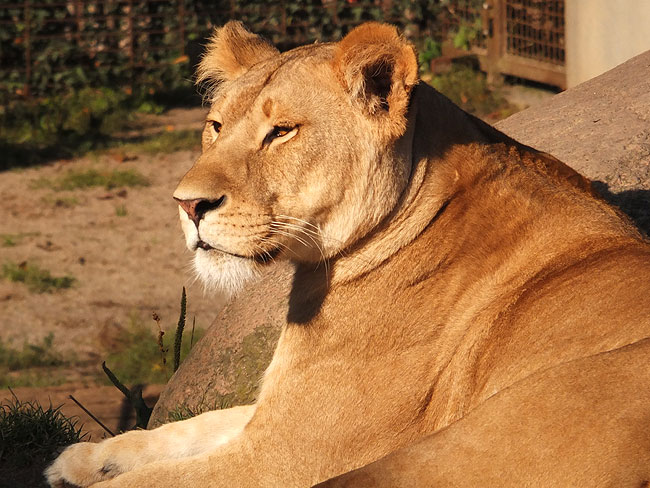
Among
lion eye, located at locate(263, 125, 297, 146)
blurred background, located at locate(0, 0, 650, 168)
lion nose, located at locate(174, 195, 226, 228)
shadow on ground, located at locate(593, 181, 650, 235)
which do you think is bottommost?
blurred background, located at locate(0, 0, 650, 168)

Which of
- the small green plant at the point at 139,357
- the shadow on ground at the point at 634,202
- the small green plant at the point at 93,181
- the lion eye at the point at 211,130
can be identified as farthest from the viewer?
the small green plant at the point at 93,181

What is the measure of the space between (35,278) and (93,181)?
76.4 inches

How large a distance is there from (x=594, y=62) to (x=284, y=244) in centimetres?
702

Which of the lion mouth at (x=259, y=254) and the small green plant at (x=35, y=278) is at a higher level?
the lion mouth at (x=259, y=254)

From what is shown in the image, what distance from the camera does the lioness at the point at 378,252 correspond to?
3.19 m

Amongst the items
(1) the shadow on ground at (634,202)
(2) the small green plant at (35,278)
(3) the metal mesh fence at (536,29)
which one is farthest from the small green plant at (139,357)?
(3) the metal mesh fence at (536,29)

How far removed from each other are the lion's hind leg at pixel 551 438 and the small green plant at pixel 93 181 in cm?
721

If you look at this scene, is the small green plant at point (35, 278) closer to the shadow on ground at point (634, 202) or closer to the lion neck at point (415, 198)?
the shadow on ground at point (634, 202)

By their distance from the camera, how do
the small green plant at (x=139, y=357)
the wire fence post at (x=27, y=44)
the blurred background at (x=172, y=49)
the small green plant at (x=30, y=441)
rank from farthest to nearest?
the wire fence post at (x=27, y=44) → the blurred background at (x=172, y=49) → the small green plant at (x=139, y=357) → the small green plant at (x=30, y=441)

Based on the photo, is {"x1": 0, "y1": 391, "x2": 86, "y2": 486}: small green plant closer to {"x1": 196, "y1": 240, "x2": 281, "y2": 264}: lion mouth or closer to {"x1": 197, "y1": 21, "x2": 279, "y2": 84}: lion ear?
{"x1": 196, "y1": 240, "x2": 281, "y2": 264}: lion mouth

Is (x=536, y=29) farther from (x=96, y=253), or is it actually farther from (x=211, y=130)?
(x=211, y=130)

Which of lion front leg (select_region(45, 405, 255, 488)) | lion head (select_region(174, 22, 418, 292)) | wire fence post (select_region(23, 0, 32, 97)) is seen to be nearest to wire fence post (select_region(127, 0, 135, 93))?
wire fence post (select_region(23, 0, 32, 97))

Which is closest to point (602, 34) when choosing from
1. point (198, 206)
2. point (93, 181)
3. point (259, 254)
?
point (93, 181)

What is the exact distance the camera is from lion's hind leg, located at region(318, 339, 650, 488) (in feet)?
7.90
